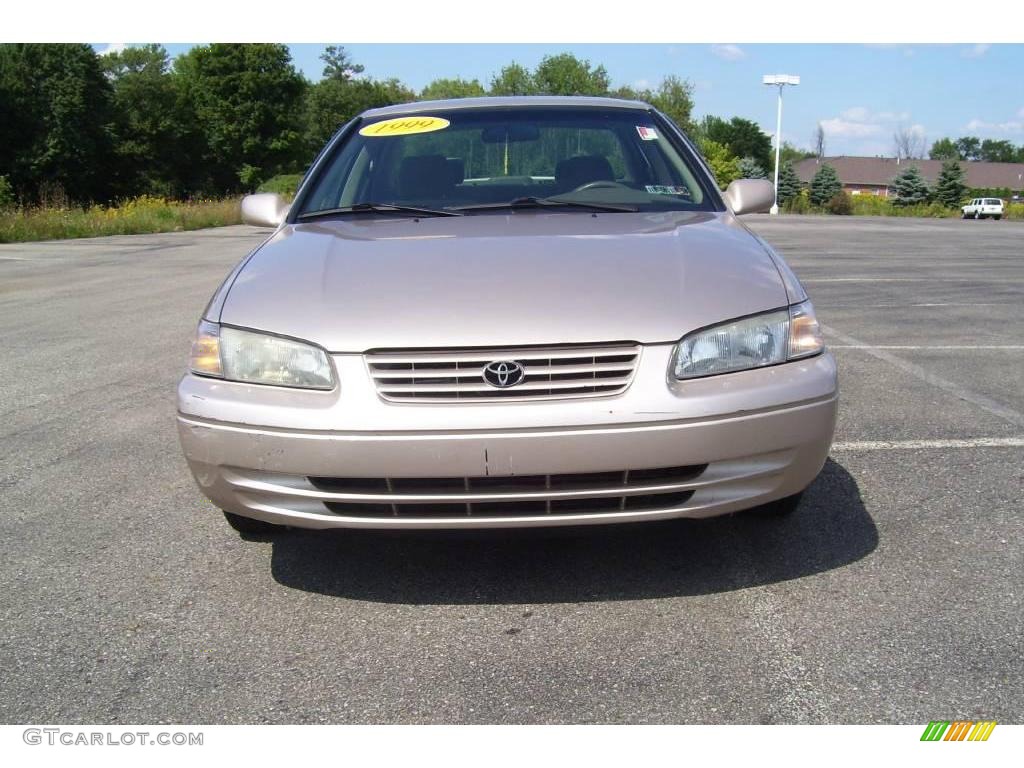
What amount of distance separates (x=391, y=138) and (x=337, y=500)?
83.7 inches

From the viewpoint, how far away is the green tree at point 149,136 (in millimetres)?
61406

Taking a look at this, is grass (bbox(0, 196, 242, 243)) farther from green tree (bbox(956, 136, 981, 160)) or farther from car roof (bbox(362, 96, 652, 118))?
green tree (bbox(956, 136, 981, 160))

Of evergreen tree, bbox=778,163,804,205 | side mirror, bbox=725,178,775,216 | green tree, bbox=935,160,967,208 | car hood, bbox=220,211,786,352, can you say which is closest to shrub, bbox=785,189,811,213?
evergreen tree, bbox=778,163,804,205

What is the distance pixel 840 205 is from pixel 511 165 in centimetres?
6031

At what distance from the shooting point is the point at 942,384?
5719 millimetres

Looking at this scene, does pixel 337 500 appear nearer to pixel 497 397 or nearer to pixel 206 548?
pixel 497 397

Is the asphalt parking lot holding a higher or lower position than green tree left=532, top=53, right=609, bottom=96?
lower

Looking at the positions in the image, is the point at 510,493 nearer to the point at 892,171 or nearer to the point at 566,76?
the point at 566,76

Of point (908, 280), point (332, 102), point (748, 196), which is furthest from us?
point (332, 102)

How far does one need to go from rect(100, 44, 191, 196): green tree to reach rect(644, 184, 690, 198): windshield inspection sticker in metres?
62.0

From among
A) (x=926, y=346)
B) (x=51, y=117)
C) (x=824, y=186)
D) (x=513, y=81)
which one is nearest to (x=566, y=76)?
(x=513, y=81)

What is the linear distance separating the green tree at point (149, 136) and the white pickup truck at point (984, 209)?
51.0m

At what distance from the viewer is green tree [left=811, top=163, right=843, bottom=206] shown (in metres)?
68.8

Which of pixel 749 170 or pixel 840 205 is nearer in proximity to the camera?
pixel 840 205
